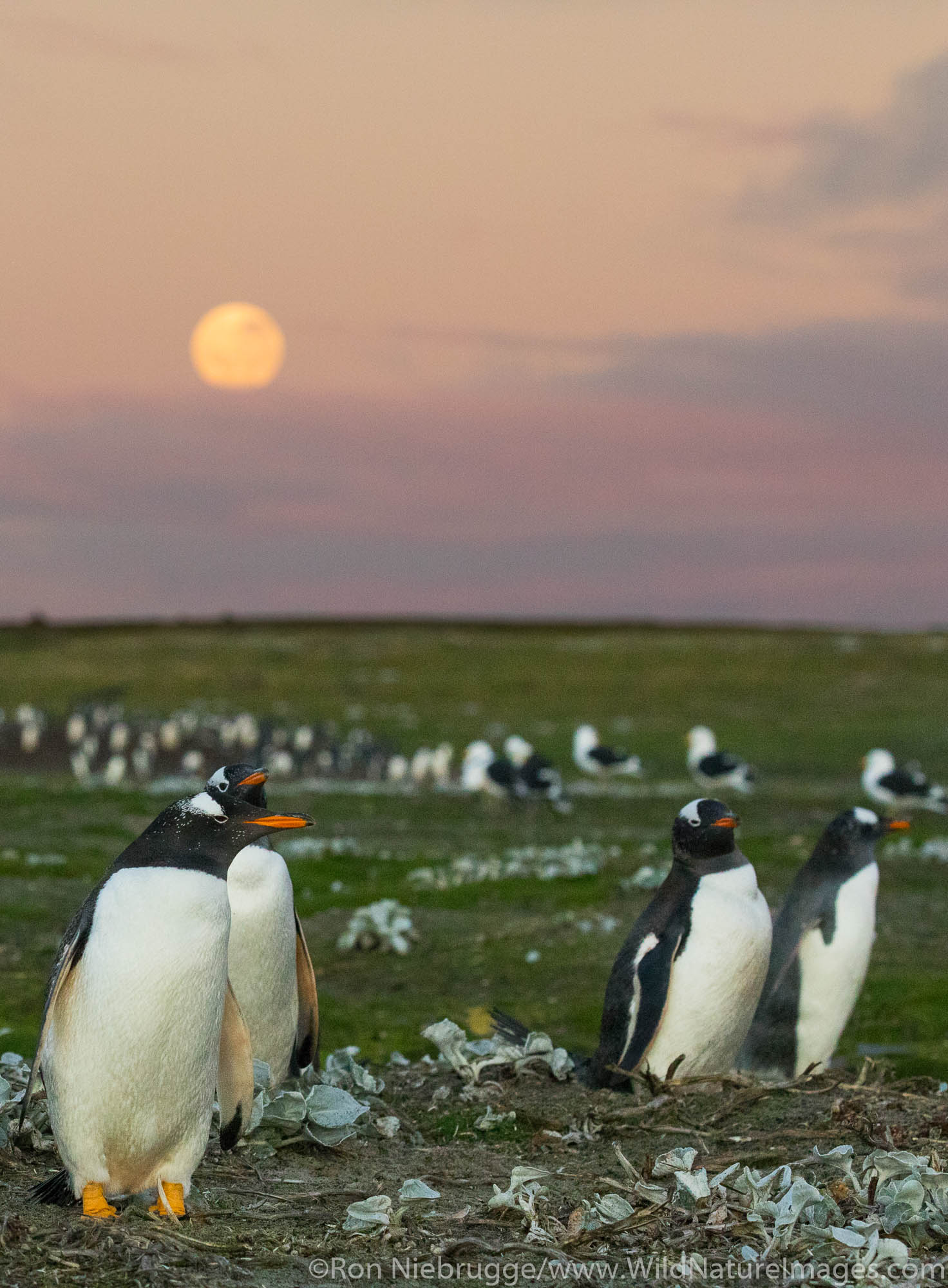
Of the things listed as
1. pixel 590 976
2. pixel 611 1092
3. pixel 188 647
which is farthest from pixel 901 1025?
pixel 188 647

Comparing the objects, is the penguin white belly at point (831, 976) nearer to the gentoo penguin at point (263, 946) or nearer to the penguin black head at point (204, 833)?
the gentoo penguin at point (263, 946)

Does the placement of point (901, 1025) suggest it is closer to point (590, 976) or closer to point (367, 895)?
point (590, 976)

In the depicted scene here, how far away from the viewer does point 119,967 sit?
19.8 ft

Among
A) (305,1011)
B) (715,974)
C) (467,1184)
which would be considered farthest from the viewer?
(305,1011)

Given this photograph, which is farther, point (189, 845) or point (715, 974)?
point (715, 974)

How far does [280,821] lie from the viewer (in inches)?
235

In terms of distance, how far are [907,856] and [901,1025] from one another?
8907mm

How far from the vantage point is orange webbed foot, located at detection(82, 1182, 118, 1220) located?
6.13 m

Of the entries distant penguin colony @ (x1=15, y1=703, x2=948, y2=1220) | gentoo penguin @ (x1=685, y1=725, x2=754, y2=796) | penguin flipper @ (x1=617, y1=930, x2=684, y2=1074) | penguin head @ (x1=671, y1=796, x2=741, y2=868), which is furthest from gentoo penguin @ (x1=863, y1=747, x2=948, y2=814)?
penguin flipper @ (x1=617, y1=930, x2=684, y2=1074)

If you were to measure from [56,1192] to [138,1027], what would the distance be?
934 millimetres

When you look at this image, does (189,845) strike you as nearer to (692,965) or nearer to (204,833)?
(204,833)

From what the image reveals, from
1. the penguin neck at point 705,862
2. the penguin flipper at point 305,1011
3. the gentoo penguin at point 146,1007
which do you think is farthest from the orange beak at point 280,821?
the penguin neck at point 705,862

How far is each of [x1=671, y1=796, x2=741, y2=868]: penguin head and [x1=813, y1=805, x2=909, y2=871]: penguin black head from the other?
1.70m

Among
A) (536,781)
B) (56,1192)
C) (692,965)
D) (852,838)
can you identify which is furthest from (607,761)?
(56,1192)
